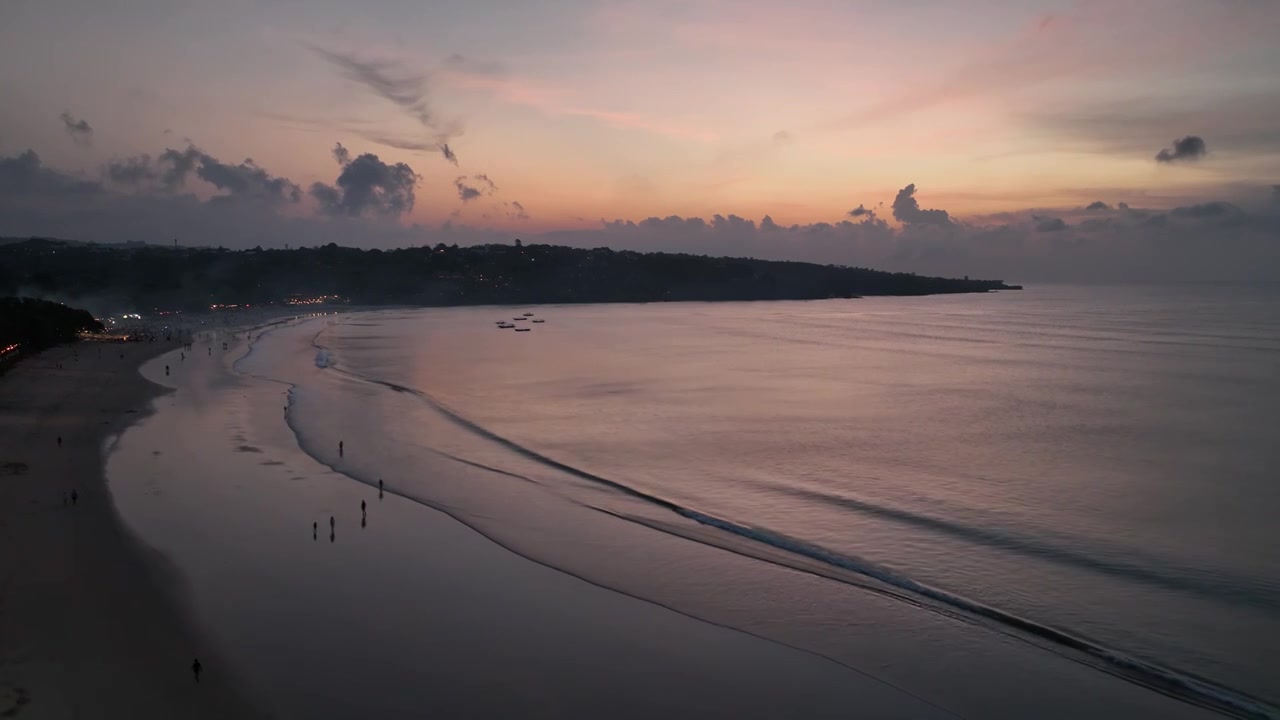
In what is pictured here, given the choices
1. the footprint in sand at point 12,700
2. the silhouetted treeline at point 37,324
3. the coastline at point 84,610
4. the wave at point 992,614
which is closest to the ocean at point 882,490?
the wave at point 992,614

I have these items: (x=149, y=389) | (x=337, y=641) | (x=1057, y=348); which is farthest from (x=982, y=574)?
(x=1057, y=348)

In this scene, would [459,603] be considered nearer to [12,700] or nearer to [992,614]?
[12,700]

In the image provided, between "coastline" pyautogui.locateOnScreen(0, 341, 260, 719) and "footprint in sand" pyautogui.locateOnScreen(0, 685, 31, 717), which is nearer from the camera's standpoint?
"footprint in sand" pyautogui.locateOnScreen(0, 685, 31, 717)

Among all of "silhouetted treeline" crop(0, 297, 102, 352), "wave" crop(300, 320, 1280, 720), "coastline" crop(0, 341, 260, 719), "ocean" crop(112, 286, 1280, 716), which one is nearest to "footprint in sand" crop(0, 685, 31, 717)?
"coastline" crop(0, 341, 260, 719)

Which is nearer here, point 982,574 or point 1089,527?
point 982,574

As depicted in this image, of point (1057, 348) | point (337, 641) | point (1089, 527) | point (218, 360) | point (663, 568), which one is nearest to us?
point (337, 641)

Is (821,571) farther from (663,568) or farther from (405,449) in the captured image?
(405,449)

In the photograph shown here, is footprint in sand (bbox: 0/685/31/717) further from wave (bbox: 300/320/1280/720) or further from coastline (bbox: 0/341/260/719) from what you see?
wave (bbox: 300/320/1280/720)
